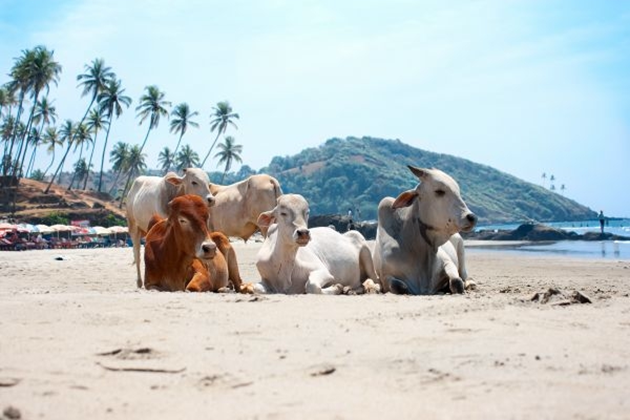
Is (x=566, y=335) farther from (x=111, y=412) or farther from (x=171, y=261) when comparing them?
(x=171, y=261)

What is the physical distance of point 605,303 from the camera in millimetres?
7121

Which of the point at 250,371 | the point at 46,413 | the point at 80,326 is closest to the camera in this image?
the point at 46,413

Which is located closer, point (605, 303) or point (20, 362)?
point (20, 362)

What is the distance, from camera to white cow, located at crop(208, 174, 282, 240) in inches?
645

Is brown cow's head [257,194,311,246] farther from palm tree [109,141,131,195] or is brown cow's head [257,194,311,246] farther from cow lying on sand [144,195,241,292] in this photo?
palm tree [109,141,131,195]

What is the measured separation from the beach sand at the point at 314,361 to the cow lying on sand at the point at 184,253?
2.21 m

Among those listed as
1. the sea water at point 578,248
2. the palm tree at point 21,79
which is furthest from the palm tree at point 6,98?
the sea water at point 578,248

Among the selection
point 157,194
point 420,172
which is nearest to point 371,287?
point 420,172

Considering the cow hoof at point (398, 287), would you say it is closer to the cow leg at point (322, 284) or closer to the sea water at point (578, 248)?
the cow leg at point (322, 284)

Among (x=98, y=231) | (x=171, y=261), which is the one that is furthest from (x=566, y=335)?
(x=98, y=231)

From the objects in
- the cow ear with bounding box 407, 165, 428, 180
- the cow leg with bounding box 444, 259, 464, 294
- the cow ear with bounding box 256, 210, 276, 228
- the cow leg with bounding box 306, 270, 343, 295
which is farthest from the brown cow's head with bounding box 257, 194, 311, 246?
the cow leg with bounding box 444, 259, 464, 294

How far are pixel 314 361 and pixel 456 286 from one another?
522 cm

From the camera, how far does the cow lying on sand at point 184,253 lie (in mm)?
9133

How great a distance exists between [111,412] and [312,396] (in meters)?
0.94
